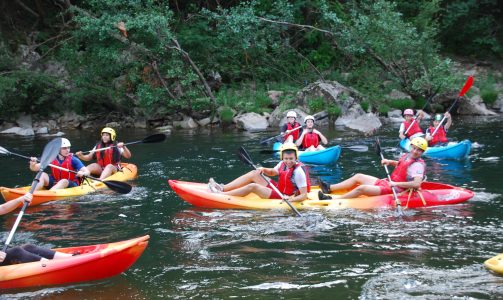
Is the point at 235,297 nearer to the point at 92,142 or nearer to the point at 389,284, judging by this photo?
the point at 389,284

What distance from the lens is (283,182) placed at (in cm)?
768

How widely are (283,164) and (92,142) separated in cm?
897

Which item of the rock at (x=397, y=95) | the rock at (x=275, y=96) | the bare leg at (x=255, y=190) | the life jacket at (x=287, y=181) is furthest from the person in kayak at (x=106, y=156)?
the rock at (x=397, y=95)

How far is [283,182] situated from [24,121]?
1335cm

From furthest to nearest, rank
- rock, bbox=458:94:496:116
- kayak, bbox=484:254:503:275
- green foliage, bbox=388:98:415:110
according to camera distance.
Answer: green foliage, bbox=388:98:415:110
rock, bbox=458:94:496:116
kayak, bbox=484:254:503:275

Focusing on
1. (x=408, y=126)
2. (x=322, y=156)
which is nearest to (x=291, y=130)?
(x=322, y=156)

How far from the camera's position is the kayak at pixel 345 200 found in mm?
7508

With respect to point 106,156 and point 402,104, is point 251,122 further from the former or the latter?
point 106,156

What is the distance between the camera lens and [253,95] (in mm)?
18719

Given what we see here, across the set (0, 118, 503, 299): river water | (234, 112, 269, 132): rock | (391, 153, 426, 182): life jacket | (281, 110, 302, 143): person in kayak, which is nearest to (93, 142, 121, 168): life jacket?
(0, 118, 503, 299): river water

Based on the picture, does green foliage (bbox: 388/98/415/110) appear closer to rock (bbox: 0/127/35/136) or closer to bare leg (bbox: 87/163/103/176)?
rock (bbox: 0/127/35/136)

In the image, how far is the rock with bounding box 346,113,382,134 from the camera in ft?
51.2

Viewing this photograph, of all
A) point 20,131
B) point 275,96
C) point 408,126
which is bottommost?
point 20,131

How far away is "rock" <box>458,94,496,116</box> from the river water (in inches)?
341
